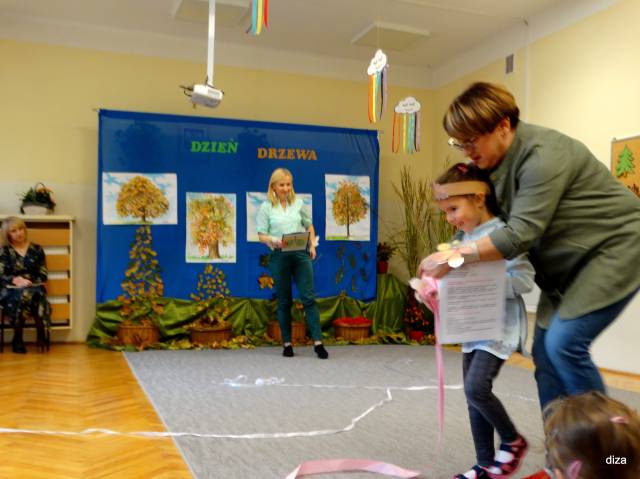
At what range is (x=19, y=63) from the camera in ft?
15.0

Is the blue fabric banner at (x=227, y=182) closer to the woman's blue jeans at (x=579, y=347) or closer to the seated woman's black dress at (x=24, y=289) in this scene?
the seated woman's black dress at (x=24, y=289)

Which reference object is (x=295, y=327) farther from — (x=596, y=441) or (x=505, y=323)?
(x=596, y=441)

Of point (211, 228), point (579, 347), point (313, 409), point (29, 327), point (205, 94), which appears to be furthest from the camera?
point (211, 228)

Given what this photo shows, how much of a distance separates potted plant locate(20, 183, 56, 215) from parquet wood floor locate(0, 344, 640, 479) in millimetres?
1134

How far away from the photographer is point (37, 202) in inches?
172

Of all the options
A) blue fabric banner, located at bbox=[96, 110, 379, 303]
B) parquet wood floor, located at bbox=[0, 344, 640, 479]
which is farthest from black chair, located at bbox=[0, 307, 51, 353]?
blue fabric banner, located at bbox=[96, 110, 379, 303]

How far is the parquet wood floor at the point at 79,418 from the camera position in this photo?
182cm

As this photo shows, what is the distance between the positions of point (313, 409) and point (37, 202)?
302 centimetres

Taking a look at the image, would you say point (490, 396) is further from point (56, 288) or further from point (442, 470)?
point (56, 288)

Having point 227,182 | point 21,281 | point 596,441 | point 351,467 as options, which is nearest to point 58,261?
point 21,281

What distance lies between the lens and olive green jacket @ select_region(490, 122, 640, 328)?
1364 mm

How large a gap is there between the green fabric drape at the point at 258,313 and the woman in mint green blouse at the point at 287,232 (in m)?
0.82

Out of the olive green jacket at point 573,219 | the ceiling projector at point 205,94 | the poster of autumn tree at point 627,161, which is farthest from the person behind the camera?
the poster of autumn tree at point 627,161

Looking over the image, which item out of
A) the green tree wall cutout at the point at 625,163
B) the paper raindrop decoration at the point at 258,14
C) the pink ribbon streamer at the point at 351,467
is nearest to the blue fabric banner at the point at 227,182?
the paper raindrop decoration at the point at 258,14
